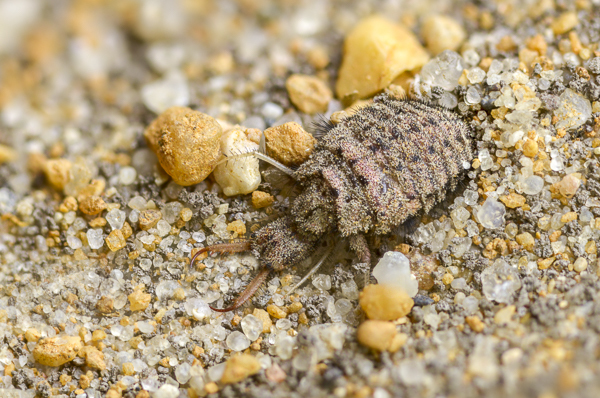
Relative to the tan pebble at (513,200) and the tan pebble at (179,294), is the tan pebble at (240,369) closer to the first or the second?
the tan pebble at (179,294)

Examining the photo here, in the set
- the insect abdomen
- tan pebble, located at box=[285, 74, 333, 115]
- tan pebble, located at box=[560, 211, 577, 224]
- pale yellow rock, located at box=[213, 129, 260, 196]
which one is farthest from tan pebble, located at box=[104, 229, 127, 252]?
tan pebble, located at box=[560, 211, 577, 224]

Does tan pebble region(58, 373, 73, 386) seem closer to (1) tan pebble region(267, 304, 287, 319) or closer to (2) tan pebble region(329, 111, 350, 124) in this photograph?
(1) tan pebble region(267, 304, 287, 319)

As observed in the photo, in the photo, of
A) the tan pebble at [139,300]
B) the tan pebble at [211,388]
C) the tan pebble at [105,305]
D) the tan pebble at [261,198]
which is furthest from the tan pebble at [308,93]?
the tan pebble at [211,388]

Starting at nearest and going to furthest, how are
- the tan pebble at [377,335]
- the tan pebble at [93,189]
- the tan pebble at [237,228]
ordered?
1. the tan pebble at [377,335]
2. the tan pebble at [237,228]
3. the tan pebble at [93,189]

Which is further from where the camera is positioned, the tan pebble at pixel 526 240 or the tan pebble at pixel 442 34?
the tan pebble at pixel 442 34

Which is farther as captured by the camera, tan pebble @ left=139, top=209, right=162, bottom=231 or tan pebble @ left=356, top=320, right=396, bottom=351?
tan pebble @ left=139, top=209, right=162, bottom=231

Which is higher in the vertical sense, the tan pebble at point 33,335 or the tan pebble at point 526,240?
the tan pebble at point 526,240
